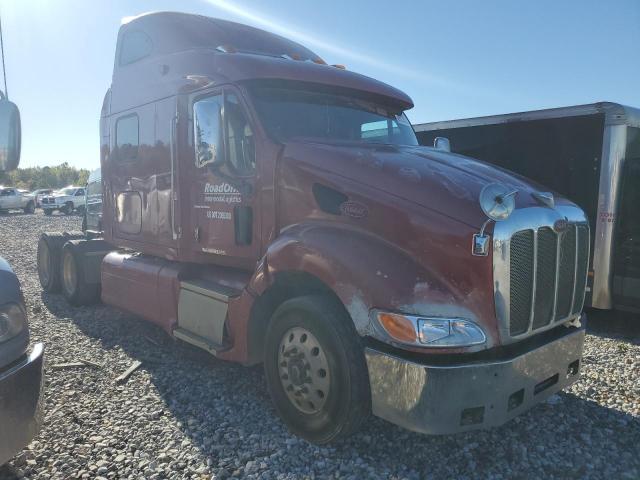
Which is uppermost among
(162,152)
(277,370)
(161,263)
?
(162,152)

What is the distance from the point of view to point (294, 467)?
3221 mm

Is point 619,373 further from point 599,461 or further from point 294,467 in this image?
point 294,467

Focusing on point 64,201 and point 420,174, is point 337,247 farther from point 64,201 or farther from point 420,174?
point 64,201

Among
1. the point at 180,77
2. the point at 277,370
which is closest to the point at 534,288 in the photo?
the point at 277,370

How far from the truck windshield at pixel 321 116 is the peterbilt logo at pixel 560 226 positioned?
1738 millimetres

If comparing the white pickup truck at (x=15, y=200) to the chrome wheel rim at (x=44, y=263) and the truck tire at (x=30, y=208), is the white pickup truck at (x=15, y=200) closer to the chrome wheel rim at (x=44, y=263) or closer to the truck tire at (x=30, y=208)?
the truck tire at (x=30, y=208)

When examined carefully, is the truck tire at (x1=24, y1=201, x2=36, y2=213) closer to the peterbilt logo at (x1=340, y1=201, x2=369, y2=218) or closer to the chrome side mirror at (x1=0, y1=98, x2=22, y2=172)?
the chrome side mirror at (x1=0, y1=98, x2=22, y2=172)

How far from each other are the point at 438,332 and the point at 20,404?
235 cm

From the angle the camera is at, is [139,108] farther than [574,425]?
Yes

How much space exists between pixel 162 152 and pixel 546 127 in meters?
5.14

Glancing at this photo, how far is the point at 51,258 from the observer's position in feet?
27.6

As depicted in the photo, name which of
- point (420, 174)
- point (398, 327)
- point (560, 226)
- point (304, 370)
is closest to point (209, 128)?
point (420, 174)

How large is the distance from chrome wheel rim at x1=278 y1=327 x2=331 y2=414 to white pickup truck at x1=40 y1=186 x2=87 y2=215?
108 ft

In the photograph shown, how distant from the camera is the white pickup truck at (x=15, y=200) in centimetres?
3123
